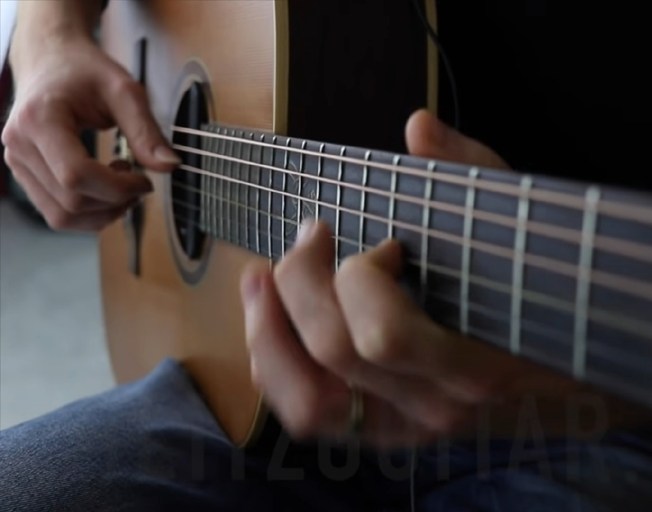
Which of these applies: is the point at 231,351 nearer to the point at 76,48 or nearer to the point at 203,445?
the point at 203,445

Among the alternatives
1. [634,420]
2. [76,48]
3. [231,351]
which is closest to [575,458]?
[634,420]

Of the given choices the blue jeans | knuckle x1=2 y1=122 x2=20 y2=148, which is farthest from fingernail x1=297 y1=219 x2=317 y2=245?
knuckle x1=2 y1=122 x2=20 y2=148

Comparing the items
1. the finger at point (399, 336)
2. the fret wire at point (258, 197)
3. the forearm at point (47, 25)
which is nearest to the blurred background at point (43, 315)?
the forearm at point (47, 25)

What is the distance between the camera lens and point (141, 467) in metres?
0.69

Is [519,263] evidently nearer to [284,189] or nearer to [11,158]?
[284,189]

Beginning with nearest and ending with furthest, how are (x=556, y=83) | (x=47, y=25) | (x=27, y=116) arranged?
(x=556, y=83) → (x=27, y=116) → (x=47, y=25)

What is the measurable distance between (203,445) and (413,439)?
297 millimetres

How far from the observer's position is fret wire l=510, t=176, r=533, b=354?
372 mm

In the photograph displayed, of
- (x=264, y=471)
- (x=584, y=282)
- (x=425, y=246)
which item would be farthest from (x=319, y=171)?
(x=264, y=471)

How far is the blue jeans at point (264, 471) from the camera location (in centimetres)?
57

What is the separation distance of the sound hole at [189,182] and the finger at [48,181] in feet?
0.32

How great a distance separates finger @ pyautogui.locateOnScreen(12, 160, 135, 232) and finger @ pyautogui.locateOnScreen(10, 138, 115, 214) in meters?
0.01

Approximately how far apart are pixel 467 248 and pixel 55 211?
598mm

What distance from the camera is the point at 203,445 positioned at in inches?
29.5
